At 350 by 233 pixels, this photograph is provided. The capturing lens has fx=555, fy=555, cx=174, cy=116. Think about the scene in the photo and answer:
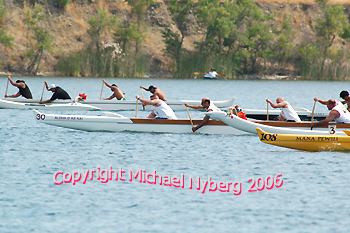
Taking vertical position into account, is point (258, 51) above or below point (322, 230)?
above

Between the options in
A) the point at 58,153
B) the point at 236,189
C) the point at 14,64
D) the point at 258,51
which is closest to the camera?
the point at 236,189

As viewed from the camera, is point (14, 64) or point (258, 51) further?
point (258, 51)

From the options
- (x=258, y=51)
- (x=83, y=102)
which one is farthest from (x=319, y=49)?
(x=83, y=102)

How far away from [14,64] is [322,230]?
232ft

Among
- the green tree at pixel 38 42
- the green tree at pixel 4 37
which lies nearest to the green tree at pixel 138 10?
the green tree at pixel 38 42

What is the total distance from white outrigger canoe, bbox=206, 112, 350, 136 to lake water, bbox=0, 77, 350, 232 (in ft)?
1.95

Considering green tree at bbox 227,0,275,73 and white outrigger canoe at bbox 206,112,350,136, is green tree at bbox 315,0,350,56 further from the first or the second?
white outrigger canoe at bbox 206,112,350,136

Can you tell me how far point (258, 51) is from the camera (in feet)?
271

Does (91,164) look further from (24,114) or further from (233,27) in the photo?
(233,27)

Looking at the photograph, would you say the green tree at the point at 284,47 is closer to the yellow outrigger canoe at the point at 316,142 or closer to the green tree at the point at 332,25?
the green tree at the point at 332,25

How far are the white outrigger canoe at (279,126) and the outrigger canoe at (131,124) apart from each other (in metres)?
0.81

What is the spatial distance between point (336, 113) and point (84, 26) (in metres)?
73.7

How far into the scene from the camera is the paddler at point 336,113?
57.5 ft

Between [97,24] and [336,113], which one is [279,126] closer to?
[336,113]
